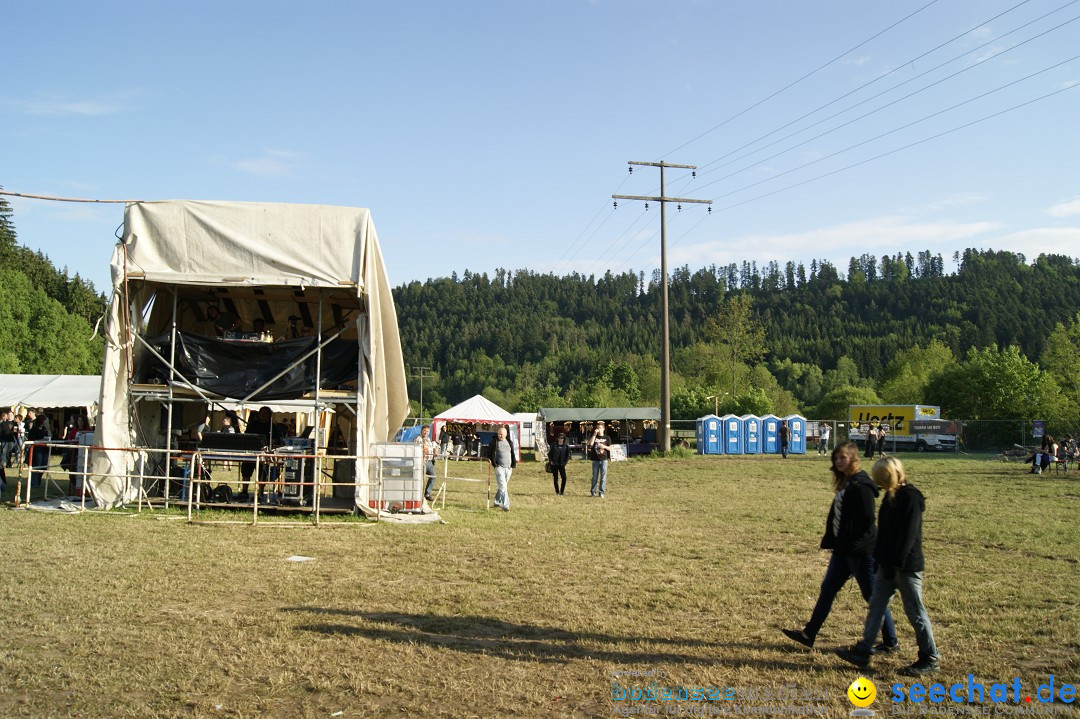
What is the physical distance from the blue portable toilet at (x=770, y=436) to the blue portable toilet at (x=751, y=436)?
0.27 meters

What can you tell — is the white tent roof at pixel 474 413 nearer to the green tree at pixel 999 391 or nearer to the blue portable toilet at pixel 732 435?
the blue portable toilet at pixel 732 435

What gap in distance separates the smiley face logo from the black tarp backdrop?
11818mm

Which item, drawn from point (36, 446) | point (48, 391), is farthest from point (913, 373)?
point (36, 446)

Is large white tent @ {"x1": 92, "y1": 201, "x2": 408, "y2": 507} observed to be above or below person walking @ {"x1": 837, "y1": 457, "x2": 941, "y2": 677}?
above

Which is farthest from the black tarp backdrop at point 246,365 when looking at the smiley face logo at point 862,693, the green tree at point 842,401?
the green tree at point 842,401

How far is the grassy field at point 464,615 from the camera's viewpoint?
5.61 meters

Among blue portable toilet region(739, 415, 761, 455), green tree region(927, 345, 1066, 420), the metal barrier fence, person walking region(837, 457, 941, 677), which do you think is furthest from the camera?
green tree region(927, 345, 1066, 420)

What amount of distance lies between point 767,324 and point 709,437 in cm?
12777

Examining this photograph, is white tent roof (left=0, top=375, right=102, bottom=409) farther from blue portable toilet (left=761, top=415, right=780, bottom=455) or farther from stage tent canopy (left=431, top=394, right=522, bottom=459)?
blue portable toilet (left=761, top=415, right=780, bottom=455)

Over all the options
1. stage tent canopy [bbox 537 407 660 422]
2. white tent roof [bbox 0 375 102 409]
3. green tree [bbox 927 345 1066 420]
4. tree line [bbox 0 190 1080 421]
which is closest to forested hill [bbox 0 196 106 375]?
tree line [bbox 0 190 1080 421]

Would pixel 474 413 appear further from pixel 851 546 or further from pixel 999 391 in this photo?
pixel 999 391

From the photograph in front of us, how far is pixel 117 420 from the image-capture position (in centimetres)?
1533

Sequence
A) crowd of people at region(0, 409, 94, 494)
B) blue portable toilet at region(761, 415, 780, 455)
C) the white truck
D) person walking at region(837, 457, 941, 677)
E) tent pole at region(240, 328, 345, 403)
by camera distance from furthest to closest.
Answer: the white truck, blue portable toilet at region(761, 415, 780, 455), crowd of people at region(0, 409, 94, 494), tent pole at region(240, 328, 345, 403), person walking at region(837, 457, 941, 677)

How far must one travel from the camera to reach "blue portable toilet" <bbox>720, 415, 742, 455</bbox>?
143ft
